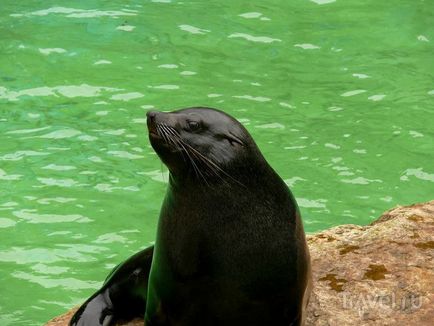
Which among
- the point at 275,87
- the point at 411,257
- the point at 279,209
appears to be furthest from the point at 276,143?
the point at 279,209

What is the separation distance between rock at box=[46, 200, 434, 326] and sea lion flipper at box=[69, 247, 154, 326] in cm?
8

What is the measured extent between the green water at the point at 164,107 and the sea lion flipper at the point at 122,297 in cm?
186

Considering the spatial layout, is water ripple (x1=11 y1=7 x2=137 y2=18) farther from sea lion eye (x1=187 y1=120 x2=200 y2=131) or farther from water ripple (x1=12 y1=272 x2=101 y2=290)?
sea lion eye (x1=187 y1=120 x2=200 y2=131)

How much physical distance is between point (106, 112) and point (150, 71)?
2.83ft

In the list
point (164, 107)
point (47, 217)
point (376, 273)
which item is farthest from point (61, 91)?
point (376, 273)

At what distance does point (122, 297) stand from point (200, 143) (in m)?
0.91

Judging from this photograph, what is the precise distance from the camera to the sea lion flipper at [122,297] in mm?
4145

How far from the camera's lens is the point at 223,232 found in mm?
3592

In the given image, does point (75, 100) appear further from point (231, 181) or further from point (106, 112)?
point (231, 181)

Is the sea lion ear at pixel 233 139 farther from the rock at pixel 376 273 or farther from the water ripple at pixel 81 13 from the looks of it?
the water ripple at pixel 81 13

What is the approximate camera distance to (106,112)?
819cm

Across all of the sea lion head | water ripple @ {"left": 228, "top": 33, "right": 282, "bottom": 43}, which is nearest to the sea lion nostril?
the sea lion head

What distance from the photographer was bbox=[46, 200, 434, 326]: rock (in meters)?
4.00

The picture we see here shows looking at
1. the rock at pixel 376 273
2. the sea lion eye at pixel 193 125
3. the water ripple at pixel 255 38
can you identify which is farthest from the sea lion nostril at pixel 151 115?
the water ripple at pixel 255 38
